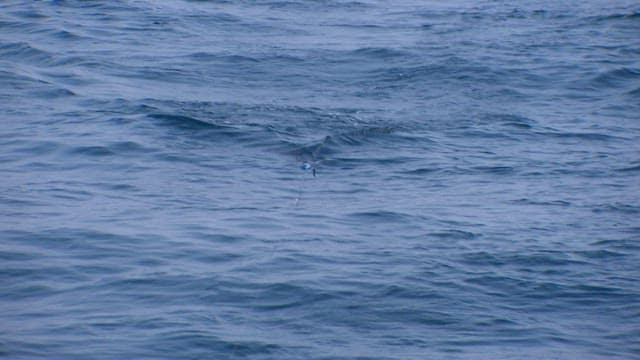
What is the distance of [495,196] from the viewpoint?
12688mm

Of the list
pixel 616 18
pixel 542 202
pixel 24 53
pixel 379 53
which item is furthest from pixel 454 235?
pixel 616 18

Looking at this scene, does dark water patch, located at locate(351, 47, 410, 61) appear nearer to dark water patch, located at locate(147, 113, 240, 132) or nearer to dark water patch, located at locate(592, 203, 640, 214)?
Answer: dark water patch, located at locate(147, 113, 240, 132)

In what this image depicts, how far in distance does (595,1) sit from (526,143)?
30.8 ft

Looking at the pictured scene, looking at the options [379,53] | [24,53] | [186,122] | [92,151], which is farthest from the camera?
[379,53]

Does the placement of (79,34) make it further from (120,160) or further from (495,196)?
(495,196)

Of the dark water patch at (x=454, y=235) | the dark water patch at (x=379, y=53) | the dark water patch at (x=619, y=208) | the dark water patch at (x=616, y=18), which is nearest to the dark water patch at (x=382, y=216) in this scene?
the dark water patch at (x=454, y=235)

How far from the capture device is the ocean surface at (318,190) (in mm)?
9516

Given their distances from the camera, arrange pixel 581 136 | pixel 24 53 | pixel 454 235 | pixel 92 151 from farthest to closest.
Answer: pixel 24 53 → pixel 581 136 → pixel 92 151 → pixel 454 235

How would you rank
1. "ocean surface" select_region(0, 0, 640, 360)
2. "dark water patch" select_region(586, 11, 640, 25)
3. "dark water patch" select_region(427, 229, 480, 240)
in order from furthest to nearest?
"dark water patch" select_region(586, 11, 640, 25), "dark water patch" select_region(427, 229, 480, 240), "ocean surface" select_region(0, 0, 640, 360)

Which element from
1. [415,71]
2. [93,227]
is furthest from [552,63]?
[93,227]

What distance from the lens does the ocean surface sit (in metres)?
9.52

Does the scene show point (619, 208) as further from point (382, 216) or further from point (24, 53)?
Answer: point (24, 53)

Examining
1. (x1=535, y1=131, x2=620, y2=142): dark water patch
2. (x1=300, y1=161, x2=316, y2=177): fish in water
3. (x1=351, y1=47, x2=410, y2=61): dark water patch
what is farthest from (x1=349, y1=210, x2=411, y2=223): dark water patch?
(x1=351, y1=47, x2=410, y2=61): dark water patch

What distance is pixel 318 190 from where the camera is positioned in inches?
496
